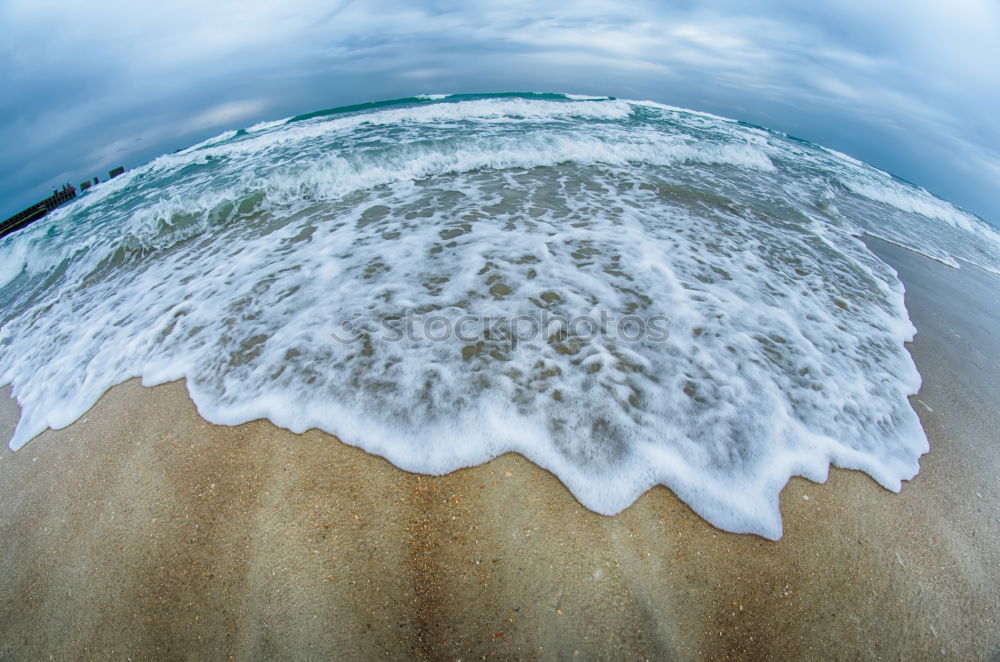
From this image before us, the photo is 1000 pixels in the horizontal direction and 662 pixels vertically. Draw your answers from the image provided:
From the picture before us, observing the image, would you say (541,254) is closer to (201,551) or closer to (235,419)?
(235,419)

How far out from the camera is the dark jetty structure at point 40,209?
13906 millimetres

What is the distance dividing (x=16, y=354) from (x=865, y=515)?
28.6 ft

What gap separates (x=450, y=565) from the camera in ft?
7.04

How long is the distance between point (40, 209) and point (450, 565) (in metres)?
24.4

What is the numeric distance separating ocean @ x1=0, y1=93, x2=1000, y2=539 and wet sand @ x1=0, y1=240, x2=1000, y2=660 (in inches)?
8.2

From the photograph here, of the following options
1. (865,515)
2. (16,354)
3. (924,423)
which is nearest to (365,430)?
(865,515)

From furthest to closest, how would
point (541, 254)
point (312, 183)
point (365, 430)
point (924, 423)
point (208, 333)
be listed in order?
point (312, 183)
point (541, 254)
point (208, 333)
point (924, 423)
point (365, 430)

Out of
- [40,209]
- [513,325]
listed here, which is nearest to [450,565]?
[513,325]

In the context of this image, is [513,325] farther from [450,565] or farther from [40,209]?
[40,209]

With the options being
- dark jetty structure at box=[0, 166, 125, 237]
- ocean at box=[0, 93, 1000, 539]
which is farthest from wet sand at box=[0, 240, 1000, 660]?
dark jetty structure at box=[0, 166, 125, 237]

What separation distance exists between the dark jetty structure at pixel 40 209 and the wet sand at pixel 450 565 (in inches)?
744

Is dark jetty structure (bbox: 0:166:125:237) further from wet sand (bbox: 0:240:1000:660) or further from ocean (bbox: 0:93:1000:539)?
wet sand (bbox: 0:240:1000:660)

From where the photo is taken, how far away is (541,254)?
5168 millimetres

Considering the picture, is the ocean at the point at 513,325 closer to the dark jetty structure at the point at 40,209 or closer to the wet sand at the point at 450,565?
the wet sand at the point at 450,565
